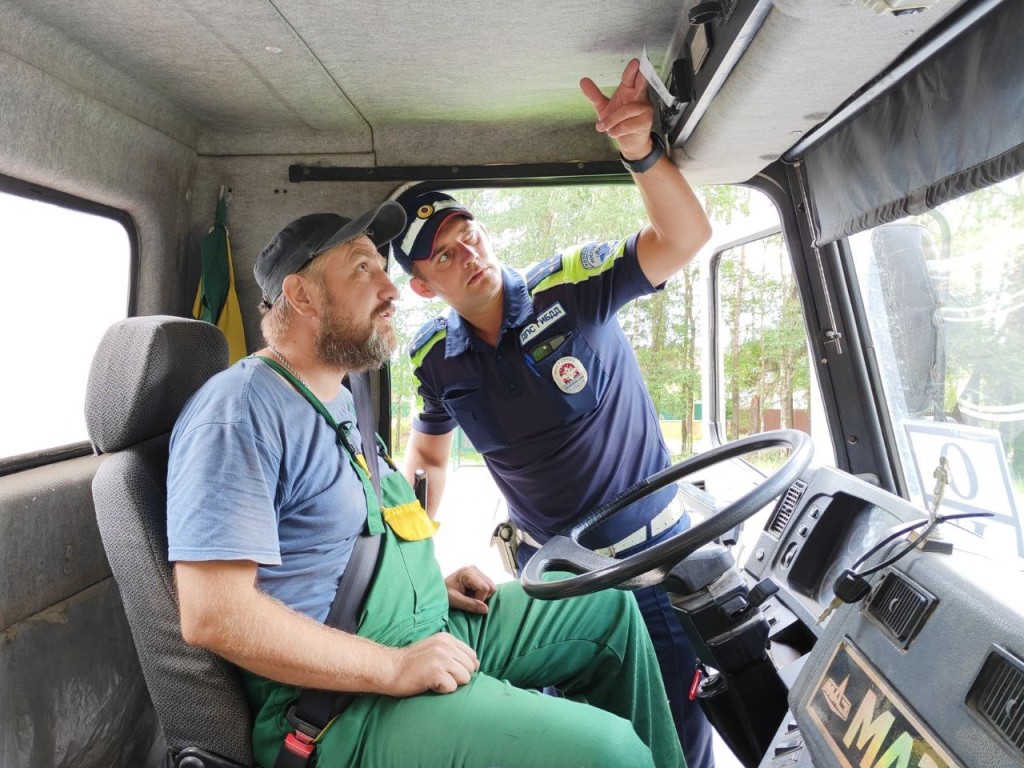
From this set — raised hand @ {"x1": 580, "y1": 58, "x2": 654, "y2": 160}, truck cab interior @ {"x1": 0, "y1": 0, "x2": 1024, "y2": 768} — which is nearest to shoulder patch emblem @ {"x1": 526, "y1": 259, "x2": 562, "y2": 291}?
truck cab interior @ {"x1": 0, "y1": 0, "x2": 1024, "y2": 768}

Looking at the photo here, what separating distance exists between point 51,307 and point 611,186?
1.99 meters

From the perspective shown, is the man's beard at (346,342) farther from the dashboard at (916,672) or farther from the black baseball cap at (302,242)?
the dashboard at (916,672)

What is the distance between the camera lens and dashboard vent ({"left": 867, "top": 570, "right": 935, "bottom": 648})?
1160 millimetres

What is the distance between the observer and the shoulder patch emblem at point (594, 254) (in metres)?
2.26

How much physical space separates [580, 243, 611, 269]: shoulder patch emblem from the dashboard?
1.05 meters

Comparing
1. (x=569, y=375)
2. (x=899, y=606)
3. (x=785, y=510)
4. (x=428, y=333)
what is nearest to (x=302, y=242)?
(x=428, y=333)

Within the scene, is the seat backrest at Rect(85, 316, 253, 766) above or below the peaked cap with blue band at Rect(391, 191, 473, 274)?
below

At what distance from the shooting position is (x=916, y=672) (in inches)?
43.3

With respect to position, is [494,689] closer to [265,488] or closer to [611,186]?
[265,488]

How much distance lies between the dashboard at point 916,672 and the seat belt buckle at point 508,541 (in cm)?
110

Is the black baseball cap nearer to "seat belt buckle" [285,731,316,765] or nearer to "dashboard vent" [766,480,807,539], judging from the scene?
"seat belt buckle" [285,731,316,765]

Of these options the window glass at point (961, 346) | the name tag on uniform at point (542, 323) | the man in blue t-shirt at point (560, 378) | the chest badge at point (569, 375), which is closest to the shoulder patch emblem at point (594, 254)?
the man in blue t-shirt at point (560, 378)

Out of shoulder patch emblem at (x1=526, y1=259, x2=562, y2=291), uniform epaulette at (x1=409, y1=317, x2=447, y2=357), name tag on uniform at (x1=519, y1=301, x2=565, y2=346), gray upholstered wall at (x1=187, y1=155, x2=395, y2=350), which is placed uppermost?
gray upholstered wall at (x1=187, y1=155, x2=395, y2=350)

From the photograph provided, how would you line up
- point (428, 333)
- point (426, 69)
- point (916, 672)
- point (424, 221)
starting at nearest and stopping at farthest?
1. point (916, 672)
2. point (426, 69)
3. point (424, 221)
4. point (428, 333)
